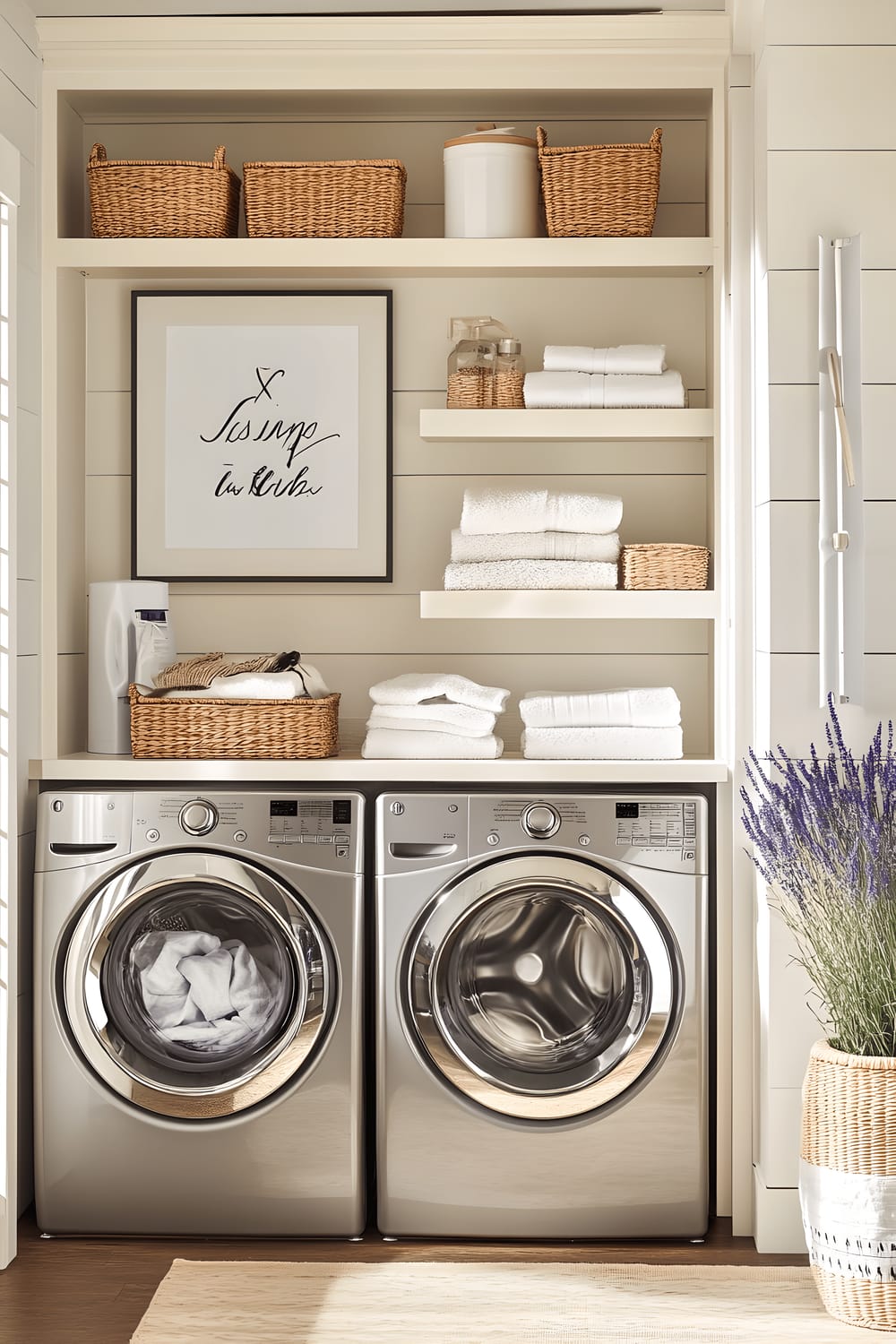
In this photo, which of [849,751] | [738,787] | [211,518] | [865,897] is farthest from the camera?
[211,518]

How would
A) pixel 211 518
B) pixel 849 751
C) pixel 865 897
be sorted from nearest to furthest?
pixel 865 897, pixel 849 751, pixel 211 518

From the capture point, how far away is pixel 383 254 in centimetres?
246

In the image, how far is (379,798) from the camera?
231 cm

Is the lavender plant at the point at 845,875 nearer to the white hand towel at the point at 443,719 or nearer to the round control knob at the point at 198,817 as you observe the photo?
the white hand towel at the point at 443,719

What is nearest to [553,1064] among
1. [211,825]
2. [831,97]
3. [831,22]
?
[211,825]

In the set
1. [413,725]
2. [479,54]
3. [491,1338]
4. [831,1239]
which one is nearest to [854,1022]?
[831,1239]

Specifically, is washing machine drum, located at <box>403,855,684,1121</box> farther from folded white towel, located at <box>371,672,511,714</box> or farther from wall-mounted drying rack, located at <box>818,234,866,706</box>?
wall-mounted drying rack, located at <box>818,234,866,706</box>

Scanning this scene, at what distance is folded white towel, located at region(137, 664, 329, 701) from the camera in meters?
2.37

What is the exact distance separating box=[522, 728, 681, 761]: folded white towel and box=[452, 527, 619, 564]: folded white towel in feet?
1.18

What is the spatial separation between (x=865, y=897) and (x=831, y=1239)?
565 mm

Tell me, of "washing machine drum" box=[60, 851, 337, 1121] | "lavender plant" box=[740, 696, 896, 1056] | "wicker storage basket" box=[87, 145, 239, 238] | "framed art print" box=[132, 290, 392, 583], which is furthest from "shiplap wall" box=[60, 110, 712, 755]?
"lavender plant" box=[740, 696, 896, 1056]

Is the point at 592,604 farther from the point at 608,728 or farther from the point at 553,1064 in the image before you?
the point at 553,1064

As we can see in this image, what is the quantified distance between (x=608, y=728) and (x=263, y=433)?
102 cm

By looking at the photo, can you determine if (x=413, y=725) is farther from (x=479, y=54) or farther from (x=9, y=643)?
(x=479, y=54)
